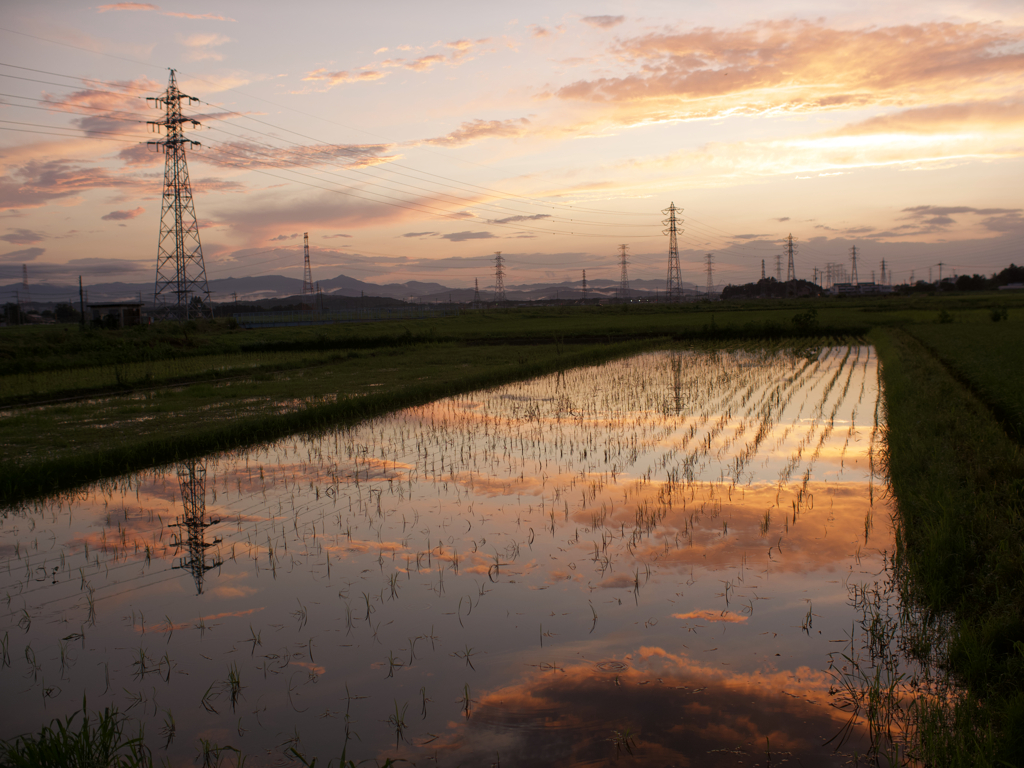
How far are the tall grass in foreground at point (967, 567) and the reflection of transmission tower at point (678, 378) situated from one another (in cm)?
381

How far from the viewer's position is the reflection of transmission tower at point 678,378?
11411 millimetres

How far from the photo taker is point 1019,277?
93938 millimetres

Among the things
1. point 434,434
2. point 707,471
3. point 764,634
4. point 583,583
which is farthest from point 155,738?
point 434,434

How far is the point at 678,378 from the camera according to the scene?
586 inches

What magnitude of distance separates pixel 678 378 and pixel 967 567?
10.9 meters

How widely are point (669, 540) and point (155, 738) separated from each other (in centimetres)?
344

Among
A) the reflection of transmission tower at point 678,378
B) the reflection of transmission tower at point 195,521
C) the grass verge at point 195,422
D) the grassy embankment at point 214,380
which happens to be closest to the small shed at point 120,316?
the grassy embankment at point 214,380

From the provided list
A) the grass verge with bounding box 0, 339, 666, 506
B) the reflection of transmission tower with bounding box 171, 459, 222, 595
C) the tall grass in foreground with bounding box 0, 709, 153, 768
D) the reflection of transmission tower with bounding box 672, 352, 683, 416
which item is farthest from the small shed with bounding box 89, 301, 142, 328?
the tall grass in foreground with bounding box 0, 709, 153, 768

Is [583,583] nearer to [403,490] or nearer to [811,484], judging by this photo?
[403,490]

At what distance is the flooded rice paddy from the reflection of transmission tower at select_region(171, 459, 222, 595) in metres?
0.03

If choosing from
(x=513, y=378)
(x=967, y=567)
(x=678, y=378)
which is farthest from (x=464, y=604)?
(x=513, y=378)

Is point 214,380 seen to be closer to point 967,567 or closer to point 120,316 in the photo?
point 120,316

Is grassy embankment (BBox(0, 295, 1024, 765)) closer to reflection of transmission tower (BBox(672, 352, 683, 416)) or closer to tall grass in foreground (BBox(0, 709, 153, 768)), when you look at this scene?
reflection of transmission tower (BBox(672, 352, 683, 416))

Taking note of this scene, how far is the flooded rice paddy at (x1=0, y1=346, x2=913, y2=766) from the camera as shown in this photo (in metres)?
2.81
